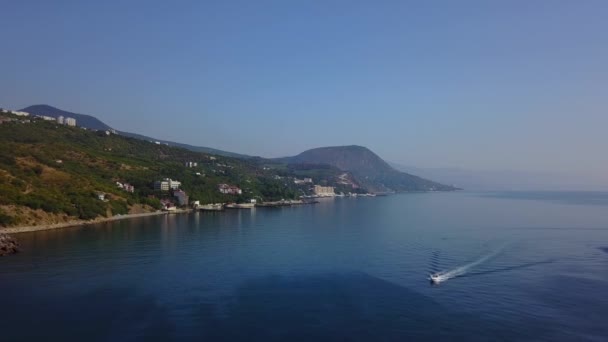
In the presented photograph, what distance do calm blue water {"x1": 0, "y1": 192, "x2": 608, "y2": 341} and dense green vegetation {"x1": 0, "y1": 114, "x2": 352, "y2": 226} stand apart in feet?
19.9

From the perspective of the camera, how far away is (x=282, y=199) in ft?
233

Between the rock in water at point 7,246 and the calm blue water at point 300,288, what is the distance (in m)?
0.71

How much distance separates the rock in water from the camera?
22703 mm

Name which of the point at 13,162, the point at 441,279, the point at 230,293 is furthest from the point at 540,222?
the point at 13,162

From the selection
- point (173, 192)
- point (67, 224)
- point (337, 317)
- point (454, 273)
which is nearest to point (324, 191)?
point (173, 192)

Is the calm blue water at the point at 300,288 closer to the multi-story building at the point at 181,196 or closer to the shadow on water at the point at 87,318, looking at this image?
the shadow on water at the point at 87,318

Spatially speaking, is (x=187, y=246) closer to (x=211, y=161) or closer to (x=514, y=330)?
(x=514, y=330)

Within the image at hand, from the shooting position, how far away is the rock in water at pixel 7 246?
22.7 meters

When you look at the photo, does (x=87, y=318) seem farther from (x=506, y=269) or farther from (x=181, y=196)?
(x=181, y=196)

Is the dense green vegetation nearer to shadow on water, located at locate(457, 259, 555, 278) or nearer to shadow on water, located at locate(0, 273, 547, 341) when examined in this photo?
shadow on water, located at locate(0, 273, 547, 341)

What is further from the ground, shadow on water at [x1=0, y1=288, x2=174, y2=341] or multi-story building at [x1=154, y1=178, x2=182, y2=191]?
multi-story building at [x1=154, y1=178, x2=182, y2=191]

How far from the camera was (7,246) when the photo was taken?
2289cm

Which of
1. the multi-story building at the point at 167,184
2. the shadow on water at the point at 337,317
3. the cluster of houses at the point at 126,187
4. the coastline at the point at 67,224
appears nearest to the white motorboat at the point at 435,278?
the shadow on water at the point at 337,317

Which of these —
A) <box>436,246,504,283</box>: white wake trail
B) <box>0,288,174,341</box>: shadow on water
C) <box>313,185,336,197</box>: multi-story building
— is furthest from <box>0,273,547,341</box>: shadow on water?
<box>313,185,336,197</box>: multi-story building
